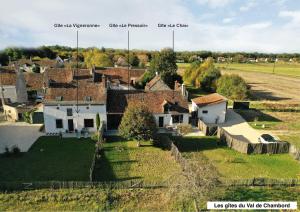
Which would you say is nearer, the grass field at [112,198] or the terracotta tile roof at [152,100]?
the grass field at [112,198]

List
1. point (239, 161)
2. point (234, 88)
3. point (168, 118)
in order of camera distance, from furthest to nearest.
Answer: point (234, 88) → point (168, 118) → point (239, 161)

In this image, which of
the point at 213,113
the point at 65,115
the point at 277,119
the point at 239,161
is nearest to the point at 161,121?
the point at 213,113

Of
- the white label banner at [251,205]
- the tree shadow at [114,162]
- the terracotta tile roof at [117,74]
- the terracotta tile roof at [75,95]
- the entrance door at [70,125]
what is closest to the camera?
the white label banner at [251,205]

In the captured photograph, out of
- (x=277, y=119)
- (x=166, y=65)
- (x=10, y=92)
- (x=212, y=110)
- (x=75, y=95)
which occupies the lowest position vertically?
(x=277, y=119)

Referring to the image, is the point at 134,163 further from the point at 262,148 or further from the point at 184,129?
the point at 262,148

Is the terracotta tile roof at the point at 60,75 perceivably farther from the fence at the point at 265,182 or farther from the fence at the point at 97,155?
the fence at the point at 265,182

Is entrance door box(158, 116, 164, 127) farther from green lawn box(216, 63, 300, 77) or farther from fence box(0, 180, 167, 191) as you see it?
green lawn box(216, 63, 300, 77)

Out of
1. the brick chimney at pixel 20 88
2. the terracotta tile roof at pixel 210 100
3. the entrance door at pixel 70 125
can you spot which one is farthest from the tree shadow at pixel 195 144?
the brick chimney at pixel 20 88
